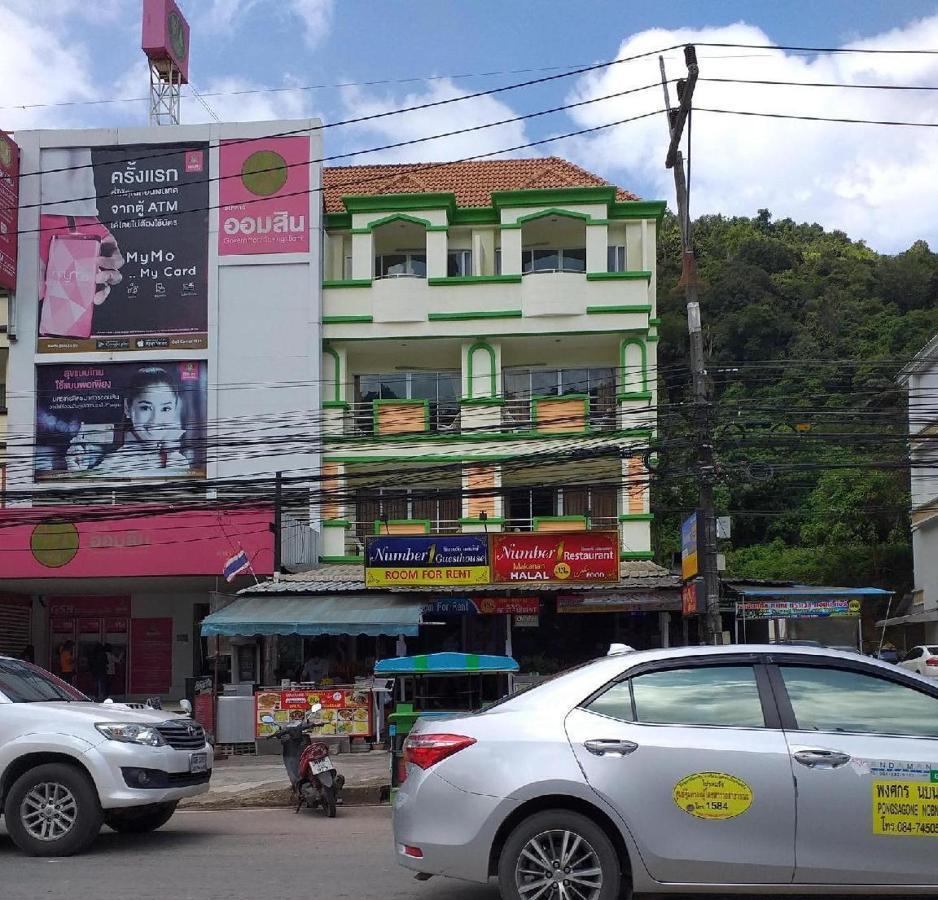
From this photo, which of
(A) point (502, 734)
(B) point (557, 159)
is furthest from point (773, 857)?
(B) point (557, 159)

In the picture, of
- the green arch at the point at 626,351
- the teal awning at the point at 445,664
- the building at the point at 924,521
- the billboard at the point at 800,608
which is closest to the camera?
the teal awning at the point at 445,664

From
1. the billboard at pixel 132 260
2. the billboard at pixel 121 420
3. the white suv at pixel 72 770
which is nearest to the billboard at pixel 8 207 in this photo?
the billboard at pixel 132 260

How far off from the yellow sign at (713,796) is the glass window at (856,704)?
49cm

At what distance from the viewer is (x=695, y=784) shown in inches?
236

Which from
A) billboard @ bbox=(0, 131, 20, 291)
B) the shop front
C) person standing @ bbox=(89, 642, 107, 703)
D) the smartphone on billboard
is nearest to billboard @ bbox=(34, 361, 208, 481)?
the smartphone on billboard

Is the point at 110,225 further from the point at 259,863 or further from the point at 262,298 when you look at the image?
the point at 259,863

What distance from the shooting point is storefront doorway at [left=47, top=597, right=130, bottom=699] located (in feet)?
96.8

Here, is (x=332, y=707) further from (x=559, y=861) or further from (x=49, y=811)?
(x=559, y=861)

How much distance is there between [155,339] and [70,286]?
2.59 metres

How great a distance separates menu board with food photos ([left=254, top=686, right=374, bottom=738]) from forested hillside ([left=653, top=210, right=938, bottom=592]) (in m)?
13.8

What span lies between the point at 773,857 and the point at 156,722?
547cm

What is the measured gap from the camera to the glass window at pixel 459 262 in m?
30.7

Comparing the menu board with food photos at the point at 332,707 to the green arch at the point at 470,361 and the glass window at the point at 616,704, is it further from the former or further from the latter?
the glass window at the point at 616,704

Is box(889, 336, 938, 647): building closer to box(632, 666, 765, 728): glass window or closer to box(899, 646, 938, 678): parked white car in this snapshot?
box(899, 646, 938, 678): parked white car
